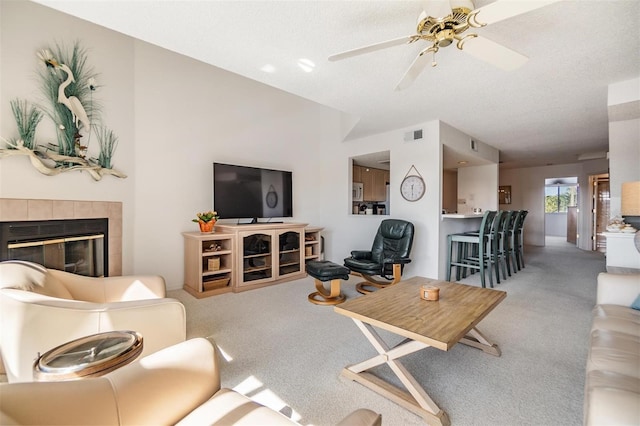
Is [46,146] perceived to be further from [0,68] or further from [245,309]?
[245,309]

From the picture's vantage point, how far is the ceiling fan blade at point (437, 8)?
5.03 feet

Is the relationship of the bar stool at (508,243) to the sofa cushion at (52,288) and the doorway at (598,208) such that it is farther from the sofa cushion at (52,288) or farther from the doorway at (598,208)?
the sofa cushion at (52,288)

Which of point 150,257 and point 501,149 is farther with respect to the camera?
point 501,149

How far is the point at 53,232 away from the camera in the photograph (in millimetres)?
2629

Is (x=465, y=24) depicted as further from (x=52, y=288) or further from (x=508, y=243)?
(x=508, y=243)

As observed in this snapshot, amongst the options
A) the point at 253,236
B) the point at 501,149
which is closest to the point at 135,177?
the point at 253,236

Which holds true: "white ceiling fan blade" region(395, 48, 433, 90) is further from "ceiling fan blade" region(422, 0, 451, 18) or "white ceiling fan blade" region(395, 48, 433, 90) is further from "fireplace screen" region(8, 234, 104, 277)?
"fireplace screen" region(8, 234, 104, 277)

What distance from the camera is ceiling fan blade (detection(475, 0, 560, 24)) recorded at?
4.52ft

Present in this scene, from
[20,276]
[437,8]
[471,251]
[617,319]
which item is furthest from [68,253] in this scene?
[471,251]

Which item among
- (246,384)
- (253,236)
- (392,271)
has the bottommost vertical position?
(246,384)

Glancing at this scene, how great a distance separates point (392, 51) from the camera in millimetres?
2264

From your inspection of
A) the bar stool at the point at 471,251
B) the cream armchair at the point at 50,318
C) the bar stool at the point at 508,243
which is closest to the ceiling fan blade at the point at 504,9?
the cream armchair at the point at 50,318

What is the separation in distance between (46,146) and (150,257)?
5.25ft

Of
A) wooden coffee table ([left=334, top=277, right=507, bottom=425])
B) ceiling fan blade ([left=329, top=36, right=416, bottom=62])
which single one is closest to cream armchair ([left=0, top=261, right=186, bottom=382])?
wooden coffee table ([left=334, top=277, right=507, bottom=425])
